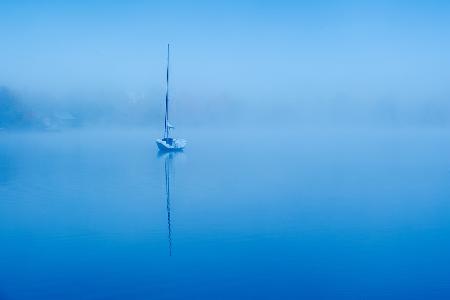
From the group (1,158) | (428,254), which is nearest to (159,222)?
(428,254)

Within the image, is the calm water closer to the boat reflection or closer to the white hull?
the boat reflection

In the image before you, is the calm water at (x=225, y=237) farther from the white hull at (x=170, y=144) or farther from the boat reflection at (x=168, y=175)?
the white hull at (x=170, y=144)

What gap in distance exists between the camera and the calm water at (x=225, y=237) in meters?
10.2

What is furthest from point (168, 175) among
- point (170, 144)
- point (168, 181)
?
point (170, 144)

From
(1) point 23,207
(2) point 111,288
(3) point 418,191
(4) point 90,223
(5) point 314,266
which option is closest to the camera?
(2) point 111,288

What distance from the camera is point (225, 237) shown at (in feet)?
45.3

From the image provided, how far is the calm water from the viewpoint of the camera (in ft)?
33.5

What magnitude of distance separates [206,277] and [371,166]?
24.6m

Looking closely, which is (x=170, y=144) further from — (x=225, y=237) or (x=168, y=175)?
(x=225, y=237)

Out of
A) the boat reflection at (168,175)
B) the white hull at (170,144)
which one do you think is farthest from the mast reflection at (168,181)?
the white hull at (170,144)

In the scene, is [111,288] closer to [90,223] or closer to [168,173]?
[90,223]

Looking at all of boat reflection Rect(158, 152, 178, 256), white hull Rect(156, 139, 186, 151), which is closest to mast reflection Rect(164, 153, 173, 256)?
boat reflection Rect(158, 152, 178, 256)

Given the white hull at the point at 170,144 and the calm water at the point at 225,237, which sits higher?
the white hull at the point at 170,144

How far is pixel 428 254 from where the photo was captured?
1244 centimetres
